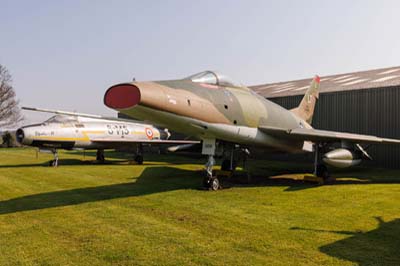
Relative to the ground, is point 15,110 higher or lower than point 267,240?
higher

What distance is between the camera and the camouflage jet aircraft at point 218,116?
6.96 meters

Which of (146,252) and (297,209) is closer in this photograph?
(146,252)

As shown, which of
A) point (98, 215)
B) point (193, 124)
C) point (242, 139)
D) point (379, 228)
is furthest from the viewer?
point (242, 139)

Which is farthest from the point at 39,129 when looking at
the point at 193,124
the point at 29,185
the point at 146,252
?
the point at 146,252

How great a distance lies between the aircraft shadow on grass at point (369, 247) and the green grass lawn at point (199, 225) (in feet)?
0.04

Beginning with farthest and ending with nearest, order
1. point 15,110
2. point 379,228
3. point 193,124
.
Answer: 1. point 15,110
2. point 193,124
3. point 379,228

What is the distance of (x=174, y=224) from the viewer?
5641 millimetres

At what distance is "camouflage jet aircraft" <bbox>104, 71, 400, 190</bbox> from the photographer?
696cm

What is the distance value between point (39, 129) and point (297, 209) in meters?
12.9

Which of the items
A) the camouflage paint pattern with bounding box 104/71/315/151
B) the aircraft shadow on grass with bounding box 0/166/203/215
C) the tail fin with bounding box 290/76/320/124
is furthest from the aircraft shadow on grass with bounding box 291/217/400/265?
the tail fin with bounding box 290/76/320/124

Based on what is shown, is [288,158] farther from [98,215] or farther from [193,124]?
[98,215]

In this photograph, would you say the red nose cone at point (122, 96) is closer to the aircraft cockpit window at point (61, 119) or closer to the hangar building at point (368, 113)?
the aircraft cockpit window at point (61, 119)

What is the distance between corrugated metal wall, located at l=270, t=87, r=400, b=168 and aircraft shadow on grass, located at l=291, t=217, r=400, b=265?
12.5m

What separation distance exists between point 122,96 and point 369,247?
4.92 metres
